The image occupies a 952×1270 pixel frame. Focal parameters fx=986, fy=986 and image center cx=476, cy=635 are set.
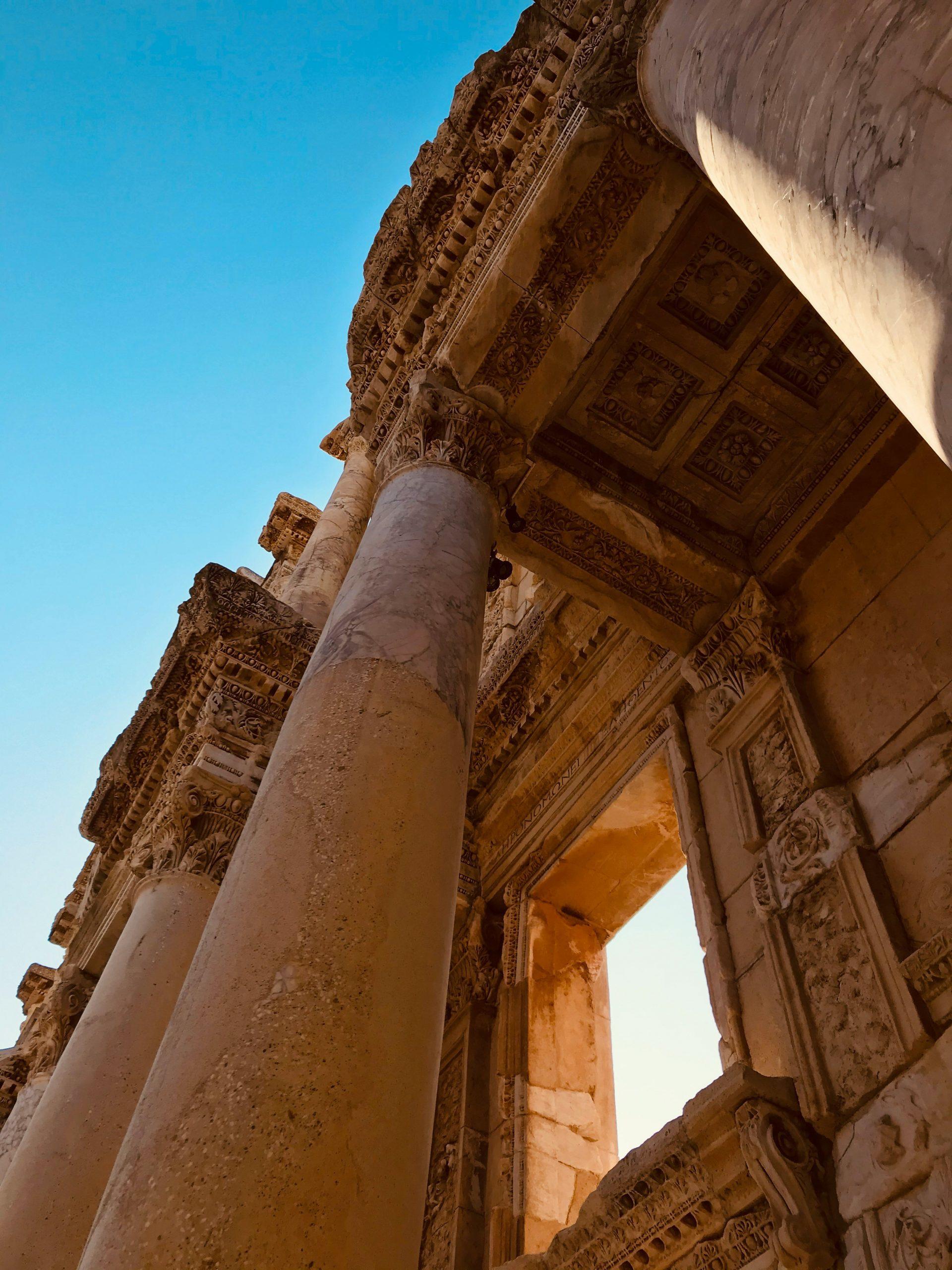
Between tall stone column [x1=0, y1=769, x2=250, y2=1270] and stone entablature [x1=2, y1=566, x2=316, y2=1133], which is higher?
stone entablature [x1=2, y1=566, x2=316, y2=1133]

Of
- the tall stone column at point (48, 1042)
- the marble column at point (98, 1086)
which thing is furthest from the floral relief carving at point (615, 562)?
the tall stone column at point (48, 1042)

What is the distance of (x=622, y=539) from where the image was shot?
7.36 m

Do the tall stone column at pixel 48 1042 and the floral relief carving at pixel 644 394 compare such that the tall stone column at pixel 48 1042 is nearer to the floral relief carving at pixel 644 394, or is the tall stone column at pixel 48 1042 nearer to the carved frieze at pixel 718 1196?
the carved frieze at pixel 718 1196

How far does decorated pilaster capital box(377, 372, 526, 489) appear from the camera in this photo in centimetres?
588

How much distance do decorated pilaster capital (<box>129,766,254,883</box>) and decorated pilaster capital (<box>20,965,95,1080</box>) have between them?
8.78 ft

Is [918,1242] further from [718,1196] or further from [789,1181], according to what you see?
[718,1196]

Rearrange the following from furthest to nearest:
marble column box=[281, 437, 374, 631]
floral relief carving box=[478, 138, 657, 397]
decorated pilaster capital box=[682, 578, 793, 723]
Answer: marble column box=[281, 437, 374, 631] < decorated pilaster capital box=[682, 578, 793, 723] < floral relief carving box=[478, 138, 657, 397]

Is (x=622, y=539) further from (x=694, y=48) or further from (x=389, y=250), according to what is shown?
(x=694, y=48)

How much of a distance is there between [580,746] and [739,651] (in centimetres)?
198

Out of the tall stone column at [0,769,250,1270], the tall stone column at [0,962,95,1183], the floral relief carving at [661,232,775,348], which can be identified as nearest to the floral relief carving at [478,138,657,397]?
the floral relief carving at [661,232,775,348]

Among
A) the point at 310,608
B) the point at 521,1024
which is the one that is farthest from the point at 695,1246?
the point at 310,608

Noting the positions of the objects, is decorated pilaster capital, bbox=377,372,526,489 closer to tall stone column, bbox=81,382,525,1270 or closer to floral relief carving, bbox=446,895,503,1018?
tall stone column, bbox=81,382,525,1270

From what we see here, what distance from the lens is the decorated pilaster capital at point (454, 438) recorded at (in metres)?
5.88

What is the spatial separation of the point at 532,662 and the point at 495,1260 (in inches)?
184
